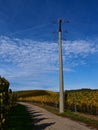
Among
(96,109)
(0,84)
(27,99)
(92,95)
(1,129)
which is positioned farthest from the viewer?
(27,99)

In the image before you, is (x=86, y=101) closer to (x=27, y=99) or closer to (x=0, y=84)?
(x=0, y=84)

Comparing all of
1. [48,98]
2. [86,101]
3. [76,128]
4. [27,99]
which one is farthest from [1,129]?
[27,99]

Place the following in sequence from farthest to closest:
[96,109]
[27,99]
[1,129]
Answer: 1. [27,99]
2. [96,109]
3. [1,129]

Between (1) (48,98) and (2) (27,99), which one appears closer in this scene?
(1) (48,98)

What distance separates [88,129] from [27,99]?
8618 cm

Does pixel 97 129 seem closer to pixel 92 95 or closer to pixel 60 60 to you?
pixel 60 60

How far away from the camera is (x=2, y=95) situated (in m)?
15.9

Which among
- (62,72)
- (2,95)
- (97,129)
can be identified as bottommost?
(97,129)

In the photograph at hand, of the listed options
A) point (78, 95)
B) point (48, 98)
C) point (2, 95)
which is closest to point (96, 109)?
point (78, 95)

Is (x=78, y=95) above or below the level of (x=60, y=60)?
below

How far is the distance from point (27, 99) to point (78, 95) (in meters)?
60.1

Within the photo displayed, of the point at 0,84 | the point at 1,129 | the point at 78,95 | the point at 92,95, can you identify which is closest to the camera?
the point at 1,129

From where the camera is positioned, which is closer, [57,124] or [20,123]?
[57,124]

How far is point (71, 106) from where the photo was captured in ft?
157
